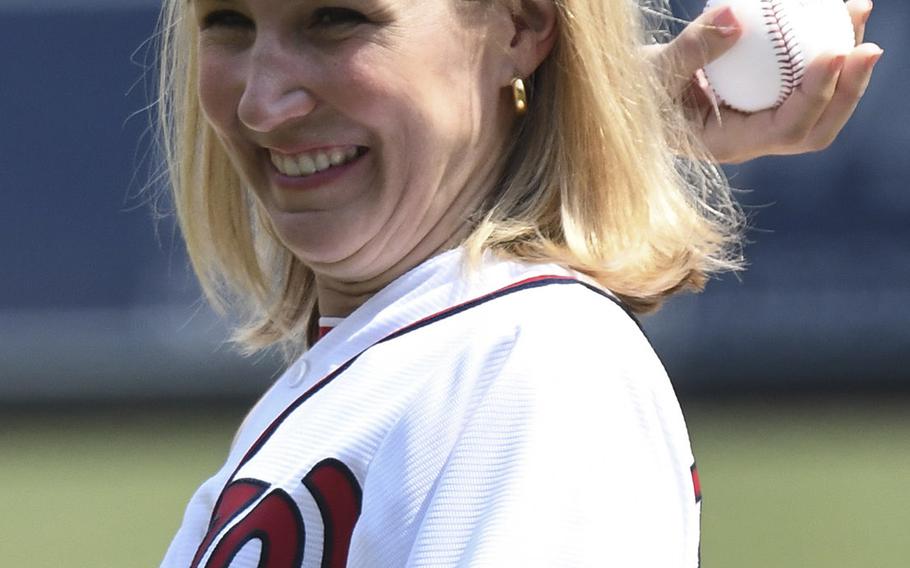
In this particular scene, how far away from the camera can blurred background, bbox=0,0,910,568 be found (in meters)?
5.82

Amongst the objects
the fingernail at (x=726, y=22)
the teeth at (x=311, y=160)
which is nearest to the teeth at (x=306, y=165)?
the teeth at (x=311, y=160)

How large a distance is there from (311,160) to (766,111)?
57 cm

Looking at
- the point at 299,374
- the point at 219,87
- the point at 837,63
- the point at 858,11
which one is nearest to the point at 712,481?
the point at 858,11

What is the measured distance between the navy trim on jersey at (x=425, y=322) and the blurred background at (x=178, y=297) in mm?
4318

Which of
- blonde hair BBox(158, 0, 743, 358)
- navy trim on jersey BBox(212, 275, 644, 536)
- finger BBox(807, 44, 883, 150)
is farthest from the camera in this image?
finger BBox(807, 44, 883, 150)

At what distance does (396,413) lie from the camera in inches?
49.9

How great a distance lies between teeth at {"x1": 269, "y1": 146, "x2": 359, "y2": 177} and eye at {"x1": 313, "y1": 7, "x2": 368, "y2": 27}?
0.13 m

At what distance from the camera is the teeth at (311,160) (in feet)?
4.79

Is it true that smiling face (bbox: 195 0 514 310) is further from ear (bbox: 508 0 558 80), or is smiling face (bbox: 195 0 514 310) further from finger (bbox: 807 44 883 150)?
finger (bbox: 807 44 883 150)

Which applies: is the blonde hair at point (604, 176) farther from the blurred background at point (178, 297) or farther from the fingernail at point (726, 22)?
the blurred background at point (178, 297)

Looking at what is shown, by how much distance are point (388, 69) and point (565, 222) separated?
23 cm

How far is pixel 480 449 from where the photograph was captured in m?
1.18

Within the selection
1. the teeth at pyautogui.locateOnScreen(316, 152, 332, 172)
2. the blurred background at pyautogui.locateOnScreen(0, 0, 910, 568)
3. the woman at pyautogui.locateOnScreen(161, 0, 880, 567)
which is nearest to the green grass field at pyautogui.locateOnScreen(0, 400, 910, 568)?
the blurred background at pyautogui.locateOnScreen(0, 0, 910, 568)

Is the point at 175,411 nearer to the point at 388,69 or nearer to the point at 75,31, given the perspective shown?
the point at 75,31
